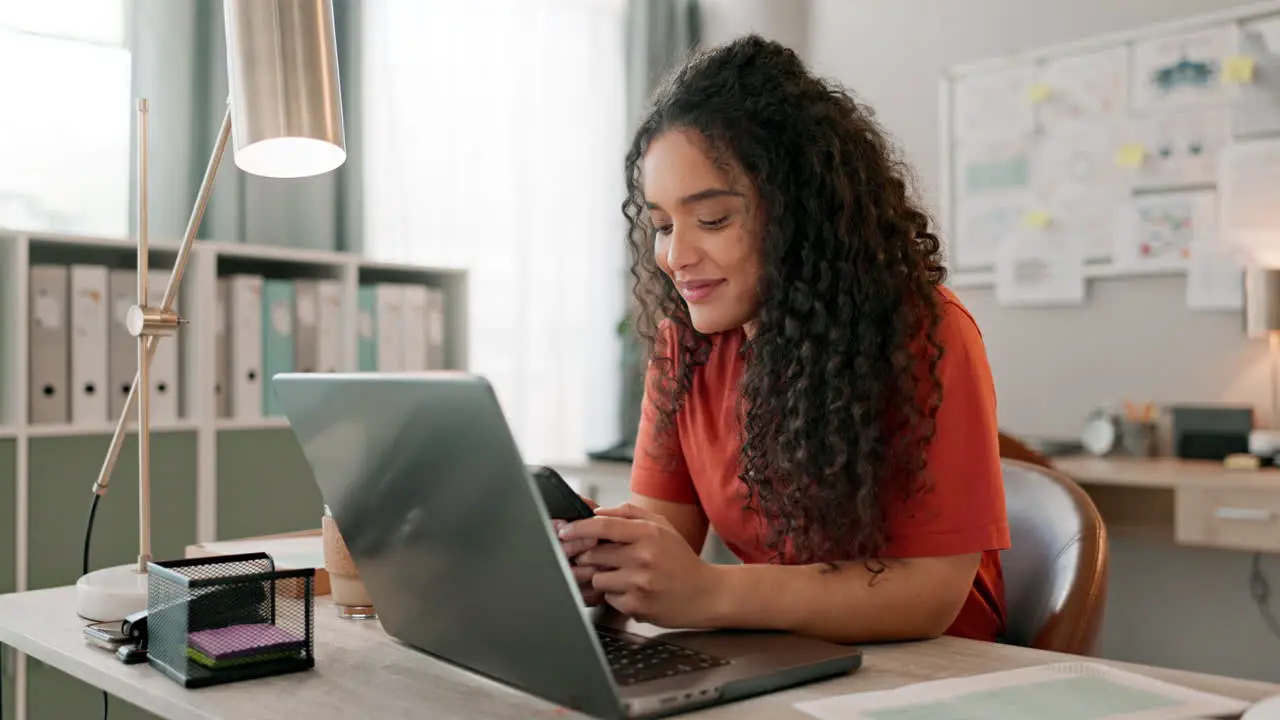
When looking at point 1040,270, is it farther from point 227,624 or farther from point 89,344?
point 227,624

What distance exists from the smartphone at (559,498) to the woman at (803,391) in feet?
0.20

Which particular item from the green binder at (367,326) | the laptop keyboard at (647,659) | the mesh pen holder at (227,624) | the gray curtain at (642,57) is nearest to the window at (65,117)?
the green binder at (367,326)

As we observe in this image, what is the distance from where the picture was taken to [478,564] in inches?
28.2

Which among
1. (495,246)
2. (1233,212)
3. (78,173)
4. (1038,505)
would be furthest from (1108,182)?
(78,173)

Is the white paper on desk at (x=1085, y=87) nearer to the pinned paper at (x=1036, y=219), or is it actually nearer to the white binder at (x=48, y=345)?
the pinned paper at (x=1036, y=219)

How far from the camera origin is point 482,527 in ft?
2.25

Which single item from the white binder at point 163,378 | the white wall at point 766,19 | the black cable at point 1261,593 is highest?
the white wall at point 766,19

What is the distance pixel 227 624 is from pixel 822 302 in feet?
2.10

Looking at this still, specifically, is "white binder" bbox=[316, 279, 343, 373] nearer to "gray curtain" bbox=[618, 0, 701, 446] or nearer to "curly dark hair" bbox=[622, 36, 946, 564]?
"gray curtain" bbox=[618, 0, 701, 446]

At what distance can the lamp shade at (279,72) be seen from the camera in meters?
0.96

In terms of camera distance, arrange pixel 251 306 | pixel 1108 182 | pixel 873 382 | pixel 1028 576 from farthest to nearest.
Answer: pixel 1108 182, pixel 251 306, pixel 1028 576, pixel 873 382

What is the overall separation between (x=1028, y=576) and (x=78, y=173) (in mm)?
2164

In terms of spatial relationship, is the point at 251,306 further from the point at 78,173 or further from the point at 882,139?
the point at 882,139

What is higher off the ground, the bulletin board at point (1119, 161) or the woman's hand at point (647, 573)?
the bulletin board at point (1119, 161)
